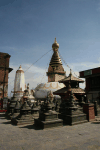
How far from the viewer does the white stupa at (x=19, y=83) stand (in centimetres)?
2396

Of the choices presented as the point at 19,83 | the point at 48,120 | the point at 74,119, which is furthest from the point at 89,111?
the point at 19,83

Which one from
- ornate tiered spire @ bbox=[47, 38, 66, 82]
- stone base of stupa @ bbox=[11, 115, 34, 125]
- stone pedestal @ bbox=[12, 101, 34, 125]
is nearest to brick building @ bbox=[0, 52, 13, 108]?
ornate tiered spire @ bbox=[47, 38, 66, 82]

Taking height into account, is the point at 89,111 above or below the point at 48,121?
above

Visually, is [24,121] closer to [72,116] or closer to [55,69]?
[72,116]

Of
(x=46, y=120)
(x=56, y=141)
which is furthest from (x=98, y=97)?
(x=56, y=141)

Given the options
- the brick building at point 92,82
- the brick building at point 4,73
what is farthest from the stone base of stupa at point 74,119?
the brick building at point 4,73

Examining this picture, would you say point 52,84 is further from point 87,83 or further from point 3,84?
point 3,84

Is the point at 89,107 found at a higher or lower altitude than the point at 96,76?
lower

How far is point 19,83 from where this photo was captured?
953 inches

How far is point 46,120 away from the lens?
21.8ft

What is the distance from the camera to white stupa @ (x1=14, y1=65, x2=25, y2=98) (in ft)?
78.6

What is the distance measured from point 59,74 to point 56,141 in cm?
2788

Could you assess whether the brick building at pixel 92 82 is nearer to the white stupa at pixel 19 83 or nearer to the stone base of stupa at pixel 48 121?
the white stupa at pixel 19 83

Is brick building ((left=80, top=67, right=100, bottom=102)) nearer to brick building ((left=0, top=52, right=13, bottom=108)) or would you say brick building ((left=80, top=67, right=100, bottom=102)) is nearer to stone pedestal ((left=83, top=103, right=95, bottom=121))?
stone pedestal ((left=83, top=103, right=95, bottom=121))
